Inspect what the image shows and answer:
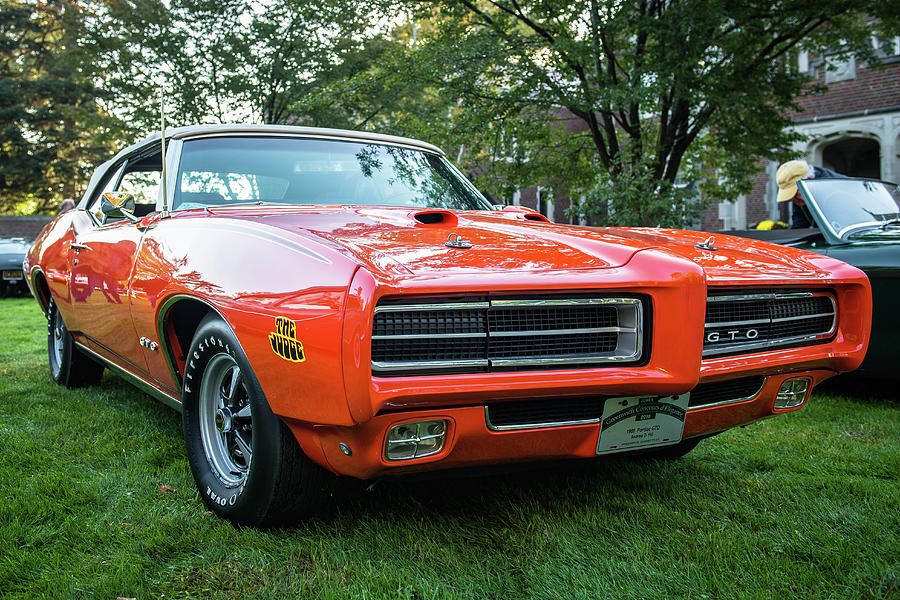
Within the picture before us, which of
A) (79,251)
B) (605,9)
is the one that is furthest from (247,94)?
(79,251)

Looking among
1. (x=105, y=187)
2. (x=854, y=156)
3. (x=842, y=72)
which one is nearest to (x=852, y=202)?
(x=105, y=187)

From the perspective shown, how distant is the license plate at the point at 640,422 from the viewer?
2.21m

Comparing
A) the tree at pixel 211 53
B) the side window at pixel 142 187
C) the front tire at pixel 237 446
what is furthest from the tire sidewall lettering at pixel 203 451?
the tree at pixel 211 53

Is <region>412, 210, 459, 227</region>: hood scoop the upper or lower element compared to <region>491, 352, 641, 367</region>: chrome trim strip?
upper

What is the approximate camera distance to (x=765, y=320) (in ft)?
8.52

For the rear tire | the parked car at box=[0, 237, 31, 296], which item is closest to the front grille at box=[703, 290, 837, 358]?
the rear tire

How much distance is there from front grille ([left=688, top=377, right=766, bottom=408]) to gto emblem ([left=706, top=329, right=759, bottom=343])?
0.14 meters

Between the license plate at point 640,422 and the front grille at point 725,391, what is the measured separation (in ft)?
0.33

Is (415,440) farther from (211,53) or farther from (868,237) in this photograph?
(211,53)

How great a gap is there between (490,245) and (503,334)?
0.40 meters

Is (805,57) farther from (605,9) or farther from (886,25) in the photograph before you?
(605,9)

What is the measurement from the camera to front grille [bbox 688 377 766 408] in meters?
2.42

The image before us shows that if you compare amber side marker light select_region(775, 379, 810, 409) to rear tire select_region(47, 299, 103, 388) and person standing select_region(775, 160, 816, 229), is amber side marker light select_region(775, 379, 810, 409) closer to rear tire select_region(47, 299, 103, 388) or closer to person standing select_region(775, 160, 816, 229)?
person standing select_region(775, 160, 816, 229)

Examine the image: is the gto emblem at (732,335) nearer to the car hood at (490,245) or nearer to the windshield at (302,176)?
the car hood at (490,245)
